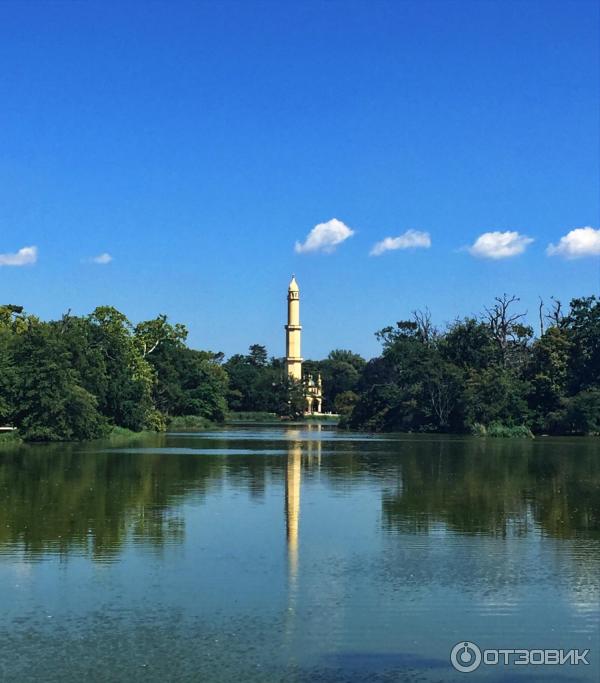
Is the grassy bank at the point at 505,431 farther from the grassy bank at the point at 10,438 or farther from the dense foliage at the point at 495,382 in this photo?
the grassy bank at the point at 10,438

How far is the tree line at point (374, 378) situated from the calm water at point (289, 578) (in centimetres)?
2533

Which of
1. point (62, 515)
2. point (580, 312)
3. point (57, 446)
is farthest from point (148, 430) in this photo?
point (62, 515)

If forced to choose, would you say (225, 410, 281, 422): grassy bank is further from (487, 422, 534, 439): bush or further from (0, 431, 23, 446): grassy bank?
(0, 431, 23, 446): grassy bank

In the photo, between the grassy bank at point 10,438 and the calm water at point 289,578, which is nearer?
the calm water at point 289,578

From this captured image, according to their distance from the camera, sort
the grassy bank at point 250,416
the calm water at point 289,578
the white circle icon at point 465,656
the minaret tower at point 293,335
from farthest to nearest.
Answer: the minaret tower at point 293,335
the grassy bank at point 250,416
the calm water at point 289,578
the white circle icon at point 465,656

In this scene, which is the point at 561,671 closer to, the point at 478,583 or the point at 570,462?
the point at 478,583

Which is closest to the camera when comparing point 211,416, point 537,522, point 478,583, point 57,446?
point 478,583

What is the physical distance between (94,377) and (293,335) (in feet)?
282

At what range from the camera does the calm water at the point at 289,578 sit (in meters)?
10.0

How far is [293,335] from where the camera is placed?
14638cm

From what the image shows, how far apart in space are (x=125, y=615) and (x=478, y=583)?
5.16 metres

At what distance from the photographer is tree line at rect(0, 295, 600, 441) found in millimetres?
54469

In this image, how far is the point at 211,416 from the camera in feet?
326

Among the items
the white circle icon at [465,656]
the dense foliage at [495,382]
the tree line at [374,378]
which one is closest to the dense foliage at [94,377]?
the tree line at [374,378]
